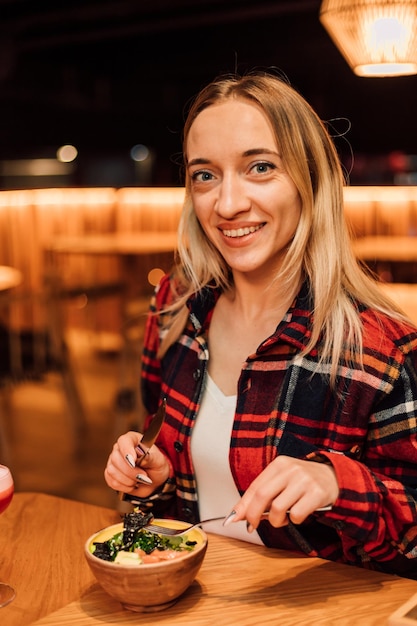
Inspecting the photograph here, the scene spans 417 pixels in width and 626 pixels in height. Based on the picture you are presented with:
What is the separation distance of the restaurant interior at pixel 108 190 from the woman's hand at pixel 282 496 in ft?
6.79

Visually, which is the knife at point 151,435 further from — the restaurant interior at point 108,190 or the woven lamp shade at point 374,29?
the restaurant interior at point 108,190

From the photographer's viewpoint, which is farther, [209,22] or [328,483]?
[209,22]

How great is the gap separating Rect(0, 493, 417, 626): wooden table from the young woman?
0.10m

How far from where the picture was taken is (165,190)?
7.45 meters

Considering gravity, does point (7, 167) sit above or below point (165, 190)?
above

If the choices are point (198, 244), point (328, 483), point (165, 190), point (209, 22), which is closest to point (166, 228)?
point (165, 190)

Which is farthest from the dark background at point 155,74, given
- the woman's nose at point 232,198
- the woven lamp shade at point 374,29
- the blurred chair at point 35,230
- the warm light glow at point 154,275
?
the woman's nose at point 232,198

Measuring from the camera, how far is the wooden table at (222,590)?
1.14 m

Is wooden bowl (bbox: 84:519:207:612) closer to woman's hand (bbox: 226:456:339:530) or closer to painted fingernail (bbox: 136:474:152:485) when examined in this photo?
woman's hand (bbox: 226:456:339:530)

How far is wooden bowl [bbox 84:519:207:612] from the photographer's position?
1101mm

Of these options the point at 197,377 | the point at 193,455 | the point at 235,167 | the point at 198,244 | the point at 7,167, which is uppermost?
the point at 7,167

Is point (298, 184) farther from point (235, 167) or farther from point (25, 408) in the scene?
point (25, 408)

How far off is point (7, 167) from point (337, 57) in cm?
693

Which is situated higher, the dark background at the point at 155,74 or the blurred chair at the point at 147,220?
the dark background at the point at 155,74
